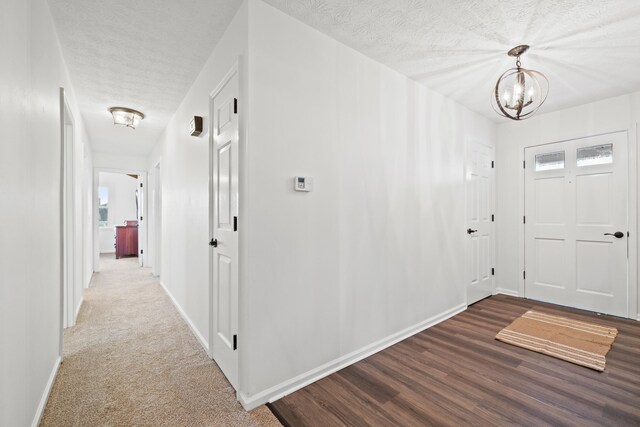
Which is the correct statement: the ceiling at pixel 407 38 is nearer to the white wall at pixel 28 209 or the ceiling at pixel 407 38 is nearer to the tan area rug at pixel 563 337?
the white wall at pixel 28 209

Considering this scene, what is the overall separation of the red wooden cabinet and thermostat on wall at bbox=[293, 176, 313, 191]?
322 inches

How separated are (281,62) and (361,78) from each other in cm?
82

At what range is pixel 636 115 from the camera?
330cm

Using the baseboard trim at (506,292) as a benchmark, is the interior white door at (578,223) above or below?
above

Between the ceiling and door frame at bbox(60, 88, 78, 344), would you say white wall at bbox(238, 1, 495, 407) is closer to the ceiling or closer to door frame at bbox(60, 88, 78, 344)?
the ceiling

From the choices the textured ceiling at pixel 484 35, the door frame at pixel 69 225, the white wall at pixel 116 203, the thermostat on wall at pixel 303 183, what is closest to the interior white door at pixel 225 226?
the thermostat on wall at pixel 303 183

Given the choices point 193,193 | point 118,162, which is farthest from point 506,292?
point 118,162

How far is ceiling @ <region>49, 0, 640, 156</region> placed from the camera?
6.30 feet

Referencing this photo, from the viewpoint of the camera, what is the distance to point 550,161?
3.96m

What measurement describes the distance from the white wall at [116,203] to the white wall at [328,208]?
9354 millimetres

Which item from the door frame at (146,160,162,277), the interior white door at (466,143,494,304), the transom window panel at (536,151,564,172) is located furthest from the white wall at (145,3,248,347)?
the transom window panel at (536,151,564,172)

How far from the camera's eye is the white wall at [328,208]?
6.00 feet

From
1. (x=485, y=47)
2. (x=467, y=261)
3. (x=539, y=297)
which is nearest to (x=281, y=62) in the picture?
(x=485, y=47)

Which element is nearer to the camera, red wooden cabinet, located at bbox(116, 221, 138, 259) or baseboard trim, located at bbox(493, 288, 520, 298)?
baseboard trim, located at bbox(493, 288, 520, 298)
